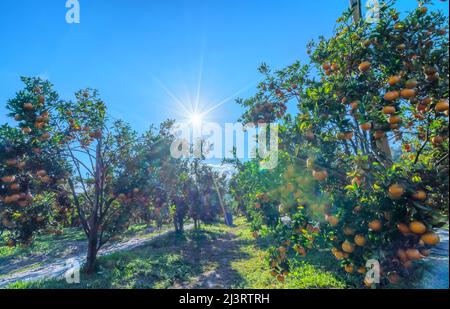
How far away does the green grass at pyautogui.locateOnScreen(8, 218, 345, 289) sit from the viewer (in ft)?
19.1

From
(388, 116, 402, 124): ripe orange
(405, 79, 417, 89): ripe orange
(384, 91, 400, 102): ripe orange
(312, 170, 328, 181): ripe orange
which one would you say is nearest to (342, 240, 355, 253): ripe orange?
(312, 170, 328, 181): ripe orange

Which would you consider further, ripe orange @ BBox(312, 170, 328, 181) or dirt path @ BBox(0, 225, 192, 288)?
dirt path @ BBox(0, 225, 192, 288)

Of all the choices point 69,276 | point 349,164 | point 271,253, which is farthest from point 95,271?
point 349,164

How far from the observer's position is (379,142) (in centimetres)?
327

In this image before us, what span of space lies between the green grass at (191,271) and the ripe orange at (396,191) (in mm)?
3629

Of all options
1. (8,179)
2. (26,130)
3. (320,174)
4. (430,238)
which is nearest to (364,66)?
→ (320,174)

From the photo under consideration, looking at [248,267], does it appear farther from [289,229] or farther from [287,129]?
[287,129]

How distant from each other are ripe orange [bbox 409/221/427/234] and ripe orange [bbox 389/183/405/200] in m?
0.25

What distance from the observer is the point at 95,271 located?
23.8 ft

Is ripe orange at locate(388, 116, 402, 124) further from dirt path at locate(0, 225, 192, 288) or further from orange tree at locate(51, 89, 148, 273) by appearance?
dirt path at locate(0, 225, 192, 288)

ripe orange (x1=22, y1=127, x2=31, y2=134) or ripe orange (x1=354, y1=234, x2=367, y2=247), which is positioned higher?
ripe orange (x1=22, y1=127, x2=31, y2=134)

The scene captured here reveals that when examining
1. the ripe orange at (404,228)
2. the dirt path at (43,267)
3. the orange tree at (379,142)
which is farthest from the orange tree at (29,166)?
the ripe orange at (404,228)

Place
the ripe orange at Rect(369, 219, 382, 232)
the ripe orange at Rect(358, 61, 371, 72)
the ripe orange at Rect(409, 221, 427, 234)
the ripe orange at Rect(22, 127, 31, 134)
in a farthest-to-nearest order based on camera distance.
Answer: the ripe orange at Rect(22, 127, 31, 134) → the ripe orange at Rect(358, 61, 371, 72) → the ripe orange at Rect(369, 219, 382, 232) → the ripe orange at Rect(409, 221, 427, 234)

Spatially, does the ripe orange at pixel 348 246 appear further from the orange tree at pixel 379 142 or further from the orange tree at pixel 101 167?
the orange tree at pixel 101 167
